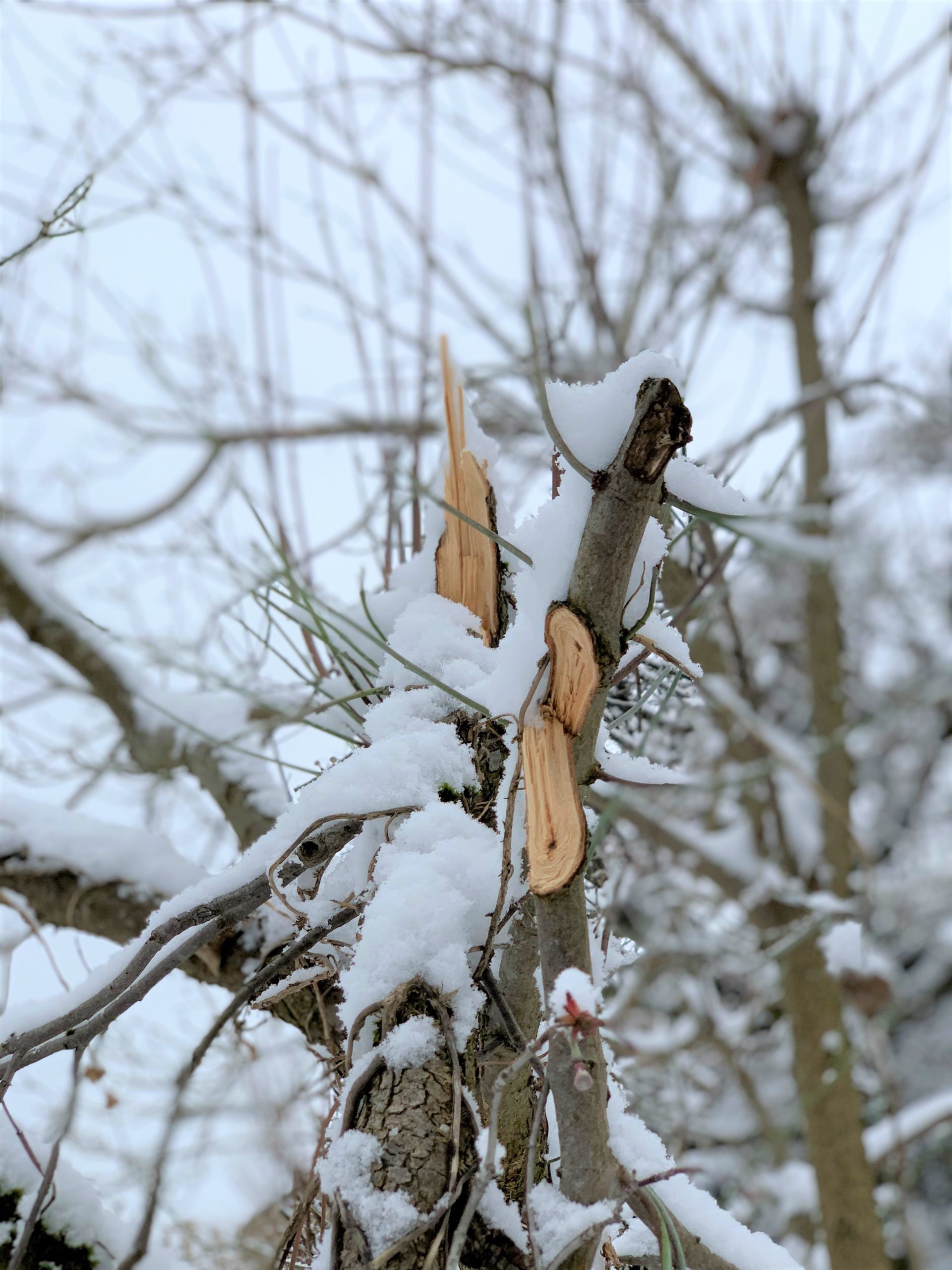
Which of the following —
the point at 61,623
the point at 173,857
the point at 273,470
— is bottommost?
the point at 173,857

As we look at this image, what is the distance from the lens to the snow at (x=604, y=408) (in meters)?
0.36

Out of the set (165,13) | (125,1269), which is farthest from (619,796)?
(165,13)

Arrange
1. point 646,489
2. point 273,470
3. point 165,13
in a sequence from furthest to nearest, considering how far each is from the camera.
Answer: point 165,13
point 273,470
point 646,489

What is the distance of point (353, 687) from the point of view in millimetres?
725

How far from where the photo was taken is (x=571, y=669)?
39cm

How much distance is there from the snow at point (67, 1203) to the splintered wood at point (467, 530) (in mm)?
645

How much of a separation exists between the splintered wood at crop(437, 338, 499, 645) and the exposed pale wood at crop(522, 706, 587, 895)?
0.22m

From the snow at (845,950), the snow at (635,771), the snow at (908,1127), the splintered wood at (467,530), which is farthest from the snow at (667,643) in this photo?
the snow at (908,1127)

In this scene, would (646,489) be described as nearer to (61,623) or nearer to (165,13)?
(61,623)

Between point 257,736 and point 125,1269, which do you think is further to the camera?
point 257,736

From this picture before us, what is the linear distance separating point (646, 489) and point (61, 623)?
1254mm

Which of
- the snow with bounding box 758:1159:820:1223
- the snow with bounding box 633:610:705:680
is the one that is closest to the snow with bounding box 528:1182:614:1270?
the snow with bounding box 633:610:705:680

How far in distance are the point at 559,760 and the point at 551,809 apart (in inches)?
1.0

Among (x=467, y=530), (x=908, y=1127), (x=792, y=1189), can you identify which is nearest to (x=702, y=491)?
(x=467, y=530)
